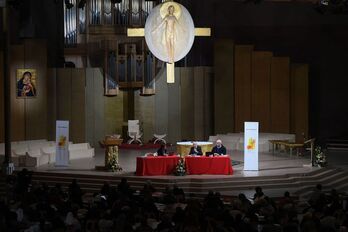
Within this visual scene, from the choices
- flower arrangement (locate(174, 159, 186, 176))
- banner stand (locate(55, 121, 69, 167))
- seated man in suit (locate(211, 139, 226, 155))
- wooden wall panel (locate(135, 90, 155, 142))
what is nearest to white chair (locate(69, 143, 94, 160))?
banner stand (locate(55, 121, 69, 167))

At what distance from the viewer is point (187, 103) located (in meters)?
26.5

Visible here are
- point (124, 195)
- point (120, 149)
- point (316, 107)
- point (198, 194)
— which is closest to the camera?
point (124, 195)

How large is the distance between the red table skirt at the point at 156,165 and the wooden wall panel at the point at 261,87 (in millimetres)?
7801

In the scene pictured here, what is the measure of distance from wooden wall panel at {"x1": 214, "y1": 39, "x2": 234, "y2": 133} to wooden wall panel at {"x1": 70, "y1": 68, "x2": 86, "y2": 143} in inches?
173

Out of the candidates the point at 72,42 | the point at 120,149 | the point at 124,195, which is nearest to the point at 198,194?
the point at 124,195

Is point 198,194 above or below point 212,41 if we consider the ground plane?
below

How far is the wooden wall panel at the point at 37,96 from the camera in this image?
24859mm

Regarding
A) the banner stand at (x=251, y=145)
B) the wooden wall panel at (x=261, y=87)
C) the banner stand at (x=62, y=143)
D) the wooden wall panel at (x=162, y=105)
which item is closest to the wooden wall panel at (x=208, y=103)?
the wooden wall panel at (x=162, y=105)

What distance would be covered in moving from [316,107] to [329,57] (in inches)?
69.7

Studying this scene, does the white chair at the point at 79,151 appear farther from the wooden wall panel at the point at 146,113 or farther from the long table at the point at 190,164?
the long table at the point at 190,164

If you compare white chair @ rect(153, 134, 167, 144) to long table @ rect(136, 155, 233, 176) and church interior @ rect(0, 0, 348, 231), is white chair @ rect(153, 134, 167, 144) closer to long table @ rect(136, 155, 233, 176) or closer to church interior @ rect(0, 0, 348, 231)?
church interior @ rect(0, 0, 348, 231)

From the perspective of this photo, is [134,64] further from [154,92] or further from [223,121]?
[223,121]

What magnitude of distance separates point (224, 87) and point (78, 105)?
4.84 meters

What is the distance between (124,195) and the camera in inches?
527
